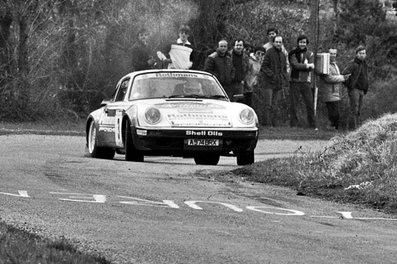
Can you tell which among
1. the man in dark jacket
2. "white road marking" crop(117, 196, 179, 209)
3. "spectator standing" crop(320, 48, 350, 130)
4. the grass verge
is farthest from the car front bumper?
"spectator standing" crop(320, 48, 350, 130)

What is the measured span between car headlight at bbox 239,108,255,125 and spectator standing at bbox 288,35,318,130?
36.2 ft

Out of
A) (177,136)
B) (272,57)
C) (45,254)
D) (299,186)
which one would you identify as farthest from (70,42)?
(45,254)

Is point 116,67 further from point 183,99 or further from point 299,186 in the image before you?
point 299,186

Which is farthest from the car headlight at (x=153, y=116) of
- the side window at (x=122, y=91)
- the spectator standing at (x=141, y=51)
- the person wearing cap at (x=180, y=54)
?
the spectator standing at (x=141, y=51)

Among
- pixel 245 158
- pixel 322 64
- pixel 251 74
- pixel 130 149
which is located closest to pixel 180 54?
pixel 251 74

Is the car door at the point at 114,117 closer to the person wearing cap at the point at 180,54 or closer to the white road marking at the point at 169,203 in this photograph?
the white road marking at the point at 169,203

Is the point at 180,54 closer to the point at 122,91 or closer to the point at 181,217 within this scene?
the point at 122,91

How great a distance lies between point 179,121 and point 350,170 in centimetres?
284

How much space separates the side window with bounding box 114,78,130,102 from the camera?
781 inches

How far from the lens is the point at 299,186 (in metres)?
15.5

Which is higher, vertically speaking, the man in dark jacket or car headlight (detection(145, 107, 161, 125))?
car headlight (detection(145, 107, 161, 125))

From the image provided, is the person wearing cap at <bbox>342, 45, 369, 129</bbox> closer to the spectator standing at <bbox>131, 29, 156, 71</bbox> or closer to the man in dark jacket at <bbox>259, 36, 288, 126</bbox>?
the man in dark jacket at <bbox>259, 36, 288, 126</bbox>

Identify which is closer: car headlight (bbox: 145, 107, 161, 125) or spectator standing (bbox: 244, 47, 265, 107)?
car headlight (bbox: 145, 107, 161, 125)

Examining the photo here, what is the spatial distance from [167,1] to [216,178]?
17.3 metres
